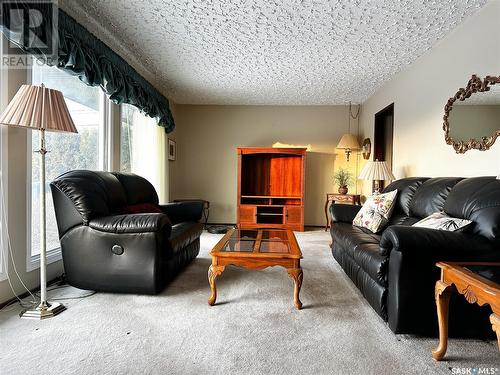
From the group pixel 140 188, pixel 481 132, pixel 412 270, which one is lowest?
pixel 412 270

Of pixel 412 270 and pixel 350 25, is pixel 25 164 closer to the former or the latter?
pixel 412 270

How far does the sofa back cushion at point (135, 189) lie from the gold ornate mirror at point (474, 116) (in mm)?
3128

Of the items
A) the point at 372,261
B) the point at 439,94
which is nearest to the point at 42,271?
the point at 372,261

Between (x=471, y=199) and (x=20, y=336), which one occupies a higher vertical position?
(x=471, y=199)

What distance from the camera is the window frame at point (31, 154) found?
83.2 inches

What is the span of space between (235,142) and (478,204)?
4.34 metres

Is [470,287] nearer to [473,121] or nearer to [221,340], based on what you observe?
[221,340]

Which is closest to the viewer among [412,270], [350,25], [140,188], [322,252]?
[412,270]

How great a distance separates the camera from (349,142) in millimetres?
5039

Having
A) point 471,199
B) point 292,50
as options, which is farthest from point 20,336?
point 292,50

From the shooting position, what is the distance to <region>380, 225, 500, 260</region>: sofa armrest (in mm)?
1507

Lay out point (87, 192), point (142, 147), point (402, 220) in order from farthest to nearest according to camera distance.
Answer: point (142, 147)
point (402, 220)
point (87, 192)

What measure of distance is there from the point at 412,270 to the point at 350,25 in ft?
7.25

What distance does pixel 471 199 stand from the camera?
1803mm
